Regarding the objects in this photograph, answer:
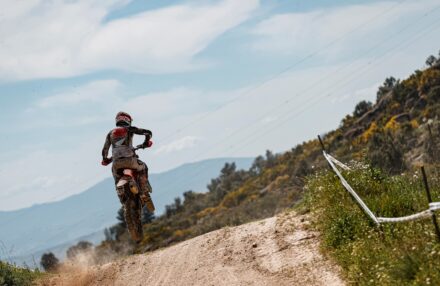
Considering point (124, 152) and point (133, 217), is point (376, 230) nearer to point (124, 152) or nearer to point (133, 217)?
point (133, 217)

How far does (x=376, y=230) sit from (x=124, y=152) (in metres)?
6.21

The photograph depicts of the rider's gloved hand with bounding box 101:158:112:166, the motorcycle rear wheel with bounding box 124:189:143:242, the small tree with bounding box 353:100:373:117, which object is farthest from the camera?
the small tree with bounding box 353:100:373:117

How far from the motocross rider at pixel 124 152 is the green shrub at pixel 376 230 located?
3727 millimetres

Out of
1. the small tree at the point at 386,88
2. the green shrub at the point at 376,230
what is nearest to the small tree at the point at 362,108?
the small tree at the point at 386,88

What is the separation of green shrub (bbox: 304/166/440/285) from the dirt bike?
3785 mm

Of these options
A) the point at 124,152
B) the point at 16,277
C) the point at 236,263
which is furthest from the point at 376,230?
the point at 16,277

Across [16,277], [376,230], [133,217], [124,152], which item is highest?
[124,152]

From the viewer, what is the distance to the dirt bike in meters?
12.5

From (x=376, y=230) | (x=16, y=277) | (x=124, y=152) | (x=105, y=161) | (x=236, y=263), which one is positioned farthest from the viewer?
(x=105, y=161)

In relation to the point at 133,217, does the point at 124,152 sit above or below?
above

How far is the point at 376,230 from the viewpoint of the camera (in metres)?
8.91

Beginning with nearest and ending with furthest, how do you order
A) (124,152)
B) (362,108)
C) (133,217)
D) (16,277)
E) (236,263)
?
(236,263), (16,277), (133,217), (124,152), (362,108)

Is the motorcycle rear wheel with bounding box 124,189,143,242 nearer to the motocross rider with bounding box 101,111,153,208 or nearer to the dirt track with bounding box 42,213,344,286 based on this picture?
the motocross rider with bounding box 101,111,153,208

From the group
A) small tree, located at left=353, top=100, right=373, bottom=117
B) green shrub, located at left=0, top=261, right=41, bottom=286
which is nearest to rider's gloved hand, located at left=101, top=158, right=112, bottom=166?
green shrub, located at left=0, top=261, right=41, bottom=286
